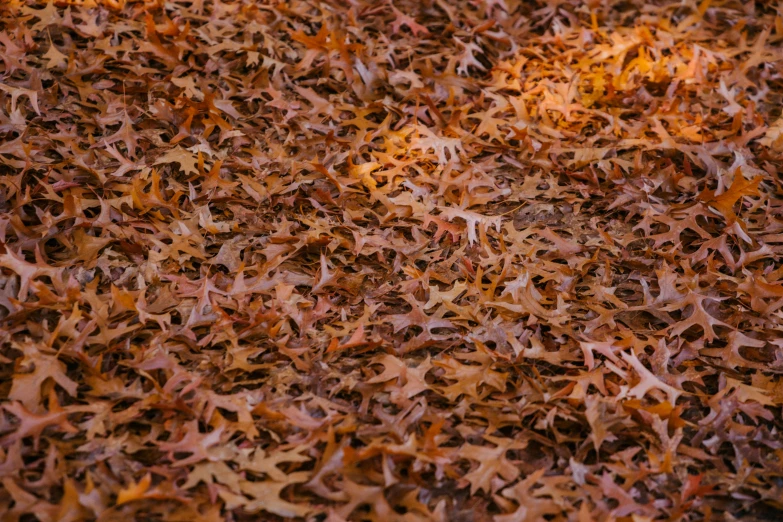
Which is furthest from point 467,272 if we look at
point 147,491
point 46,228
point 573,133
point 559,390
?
point 46,228

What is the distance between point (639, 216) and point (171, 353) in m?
1.93

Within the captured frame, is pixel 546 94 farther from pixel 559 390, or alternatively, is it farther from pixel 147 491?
pixel 147 491

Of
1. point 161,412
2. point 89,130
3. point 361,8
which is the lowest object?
point 161,412

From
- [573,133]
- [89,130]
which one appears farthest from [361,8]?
[89,130]

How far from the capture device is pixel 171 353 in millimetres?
2172

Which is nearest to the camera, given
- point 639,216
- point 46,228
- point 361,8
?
point 46,228

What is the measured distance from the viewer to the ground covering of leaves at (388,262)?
193 centimetres

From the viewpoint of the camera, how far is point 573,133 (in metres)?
3.16

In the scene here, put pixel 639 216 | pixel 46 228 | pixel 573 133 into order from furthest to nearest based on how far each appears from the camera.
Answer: pixel 573 133
pixel 639 216
pixel 46 228

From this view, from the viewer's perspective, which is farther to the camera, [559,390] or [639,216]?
[639,216]

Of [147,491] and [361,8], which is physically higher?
[361,8]

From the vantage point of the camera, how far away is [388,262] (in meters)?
2.58

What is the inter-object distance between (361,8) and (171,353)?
226 centimetres

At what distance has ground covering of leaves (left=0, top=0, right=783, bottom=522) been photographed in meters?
1.93
